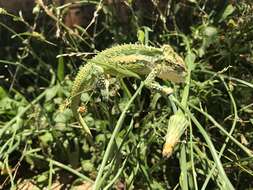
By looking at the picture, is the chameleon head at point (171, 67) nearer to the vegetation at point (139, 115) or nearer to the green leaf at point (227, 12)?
the vegetation at point (139, 115)

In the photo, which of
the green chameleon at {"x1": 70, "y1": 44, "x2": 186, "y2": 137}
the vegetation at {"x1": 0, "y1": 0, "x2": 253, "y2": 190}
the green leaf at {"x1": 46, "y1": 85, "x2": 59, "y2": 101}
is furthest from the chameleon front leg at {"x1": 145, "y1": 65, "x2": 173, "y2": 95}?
the green leaf at {"x1": 46, "y1": 85, "x2": 59, "y2": 101}

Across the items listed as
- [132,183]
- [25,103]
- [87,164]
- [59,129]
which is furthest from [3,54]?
[132,183]

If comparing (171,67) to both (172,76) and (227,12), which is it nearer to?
(172,76)

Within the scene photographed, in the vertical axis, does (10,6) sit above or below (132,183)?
above

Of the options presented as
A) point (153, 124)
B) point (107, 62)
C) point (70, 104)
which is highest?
point (107, 62)

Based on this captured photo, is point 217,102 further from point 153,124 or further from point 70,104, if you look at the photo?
point 70,104

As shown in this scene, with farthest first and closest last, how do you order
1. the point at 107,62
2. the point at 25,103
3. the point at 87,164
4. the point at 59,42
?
the point at 59,42
the point at 25,103
the point at 87,164
the point at 107,62
